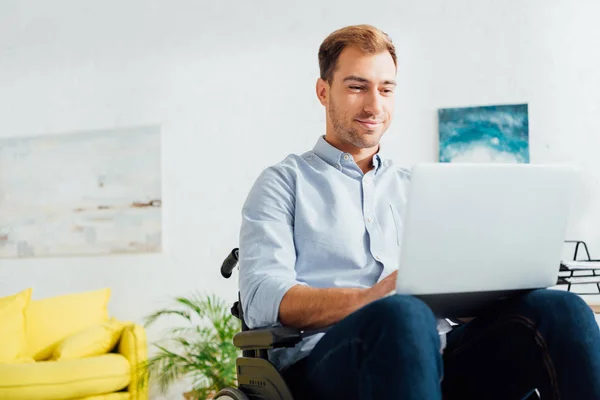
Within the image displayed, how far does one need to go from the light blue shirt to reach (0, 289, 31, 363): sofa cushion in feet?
8.67

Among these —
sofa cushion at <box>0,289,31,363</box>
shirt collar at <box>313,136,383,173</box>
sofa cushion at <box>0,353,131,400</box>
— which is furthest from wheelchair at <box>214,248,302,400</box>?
sofa cushion at <box>0,289,31,363</box>

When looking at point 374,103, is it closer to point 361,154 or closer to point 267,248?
point 361,154

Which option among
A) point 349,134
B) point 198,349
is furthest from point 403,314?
point 198,349

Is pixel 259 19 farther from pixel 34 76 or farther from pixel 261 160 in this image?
pixel 34 76

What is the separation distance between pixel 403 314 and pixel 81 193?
3.72m

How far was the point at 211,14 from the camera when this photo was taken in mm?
4340

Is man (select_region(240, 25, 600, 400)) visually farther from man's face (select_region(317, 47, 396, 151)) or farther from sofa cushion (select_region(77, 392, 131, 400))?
sofa cushion (select_region(77, 392, 131, 400))

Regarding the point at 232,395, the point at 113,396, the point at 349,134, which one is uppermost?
the point at 349,134

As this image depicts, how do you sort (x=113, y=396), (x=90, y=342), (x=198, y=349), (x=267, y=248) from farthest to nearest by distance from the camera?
1. (x=198, y=349)
2. (x=90, y=342)
3. (x=113, y=396)
4. (x=267, y=248)

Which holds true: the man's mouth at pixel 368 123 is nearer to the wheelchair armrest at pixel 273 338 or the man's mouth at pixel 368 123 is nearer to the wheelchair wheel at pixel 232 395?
the wheelchair armrest at pixel 273 338

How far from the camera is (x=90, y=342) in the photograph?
3828mm

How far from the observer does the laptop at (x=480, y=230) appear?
122 centimetres

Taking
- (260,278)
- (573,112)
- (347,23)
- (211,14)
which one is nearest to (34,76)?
(211,14)

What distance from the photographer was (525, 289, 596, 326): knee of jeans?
1.29 m
